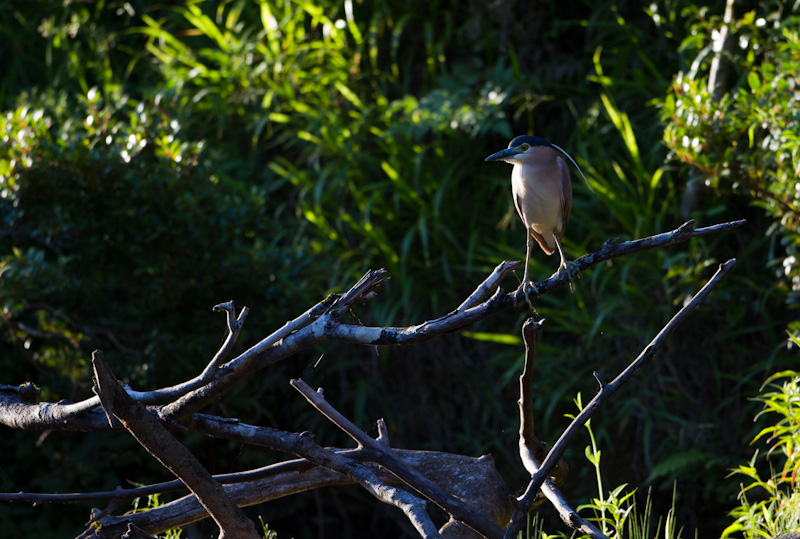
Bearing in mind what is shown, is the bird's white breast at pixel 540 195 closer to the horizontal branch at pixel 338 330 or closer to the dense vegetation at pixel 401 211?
the horizontal branch at pixel 338 330

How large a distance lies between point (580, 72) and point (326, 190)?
1630mm

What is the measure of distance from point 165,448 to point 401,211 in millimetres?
3328

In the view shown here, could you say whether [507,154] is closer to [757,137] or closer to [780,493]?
[780,493]

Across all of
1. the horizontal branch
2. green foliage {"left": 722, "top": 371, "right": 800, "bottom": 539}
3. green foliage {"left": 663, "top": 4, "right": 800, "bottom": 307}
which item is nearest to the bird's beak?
the horizontal branch

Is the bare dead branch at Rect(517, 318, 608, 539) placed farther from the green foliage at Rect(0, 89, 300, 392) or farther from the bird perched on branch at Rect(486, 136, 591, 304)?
the green foliage at Rect(0, 89, 300, 392)

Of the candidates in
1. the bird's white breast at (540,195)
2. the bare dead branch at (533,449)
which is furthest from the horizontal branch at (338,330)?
the bird's white breast at (540,195)

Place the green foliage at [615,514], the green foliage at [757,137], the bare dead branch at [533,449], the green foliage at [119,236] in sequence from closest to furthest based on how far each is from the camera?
the bare dead branch at [533,449] → the green foliage at [615,514] → the green foliage at [757,137] → the green foliage at [119,236]

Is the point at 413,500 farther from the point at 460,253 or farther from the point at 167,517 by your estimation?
the point at 460,253

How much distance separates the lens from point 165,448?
1567 millimetres

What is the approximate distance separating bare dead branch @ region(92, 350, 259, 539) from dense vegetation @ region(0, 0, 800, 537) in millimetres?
1885

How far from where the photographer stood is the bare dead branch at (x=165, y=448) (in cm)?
146

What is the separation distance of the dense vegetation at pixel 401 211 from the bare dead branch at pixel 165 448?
1.88 meters

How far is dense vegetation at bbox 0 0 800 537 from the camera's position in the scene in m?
3.61

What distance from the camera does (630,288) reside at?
389cm
